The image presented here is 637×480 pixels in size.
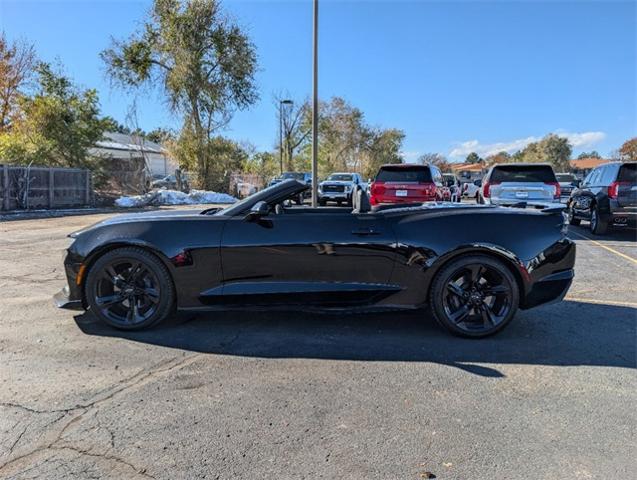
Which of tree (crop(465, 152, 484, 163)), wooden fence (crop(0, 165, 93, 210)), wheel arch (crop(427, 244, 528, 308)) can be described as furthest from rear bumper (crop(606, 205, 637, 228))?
tree (crop(465, 152, 484, 163))

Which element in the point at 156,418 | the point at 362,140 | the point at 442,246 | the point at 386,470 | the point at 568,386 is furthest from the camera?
the point at 362,140

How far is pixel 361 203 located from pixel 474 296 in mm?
1353

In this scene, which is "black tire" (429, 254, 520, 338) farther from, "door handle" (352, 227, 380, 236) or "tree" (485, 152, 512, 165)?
"tree" (485, 152, 512, 165)

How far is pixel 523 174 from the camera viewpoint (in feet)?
40.0

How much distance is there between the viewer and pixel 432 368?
12.2ft

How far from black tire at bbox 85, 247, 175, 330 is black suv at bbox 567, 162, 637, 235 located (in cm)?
1081

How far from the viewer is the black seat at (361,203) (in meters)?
4.63

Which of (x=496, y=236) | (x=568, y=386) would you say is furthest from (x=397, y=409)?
(x=496, y=236)

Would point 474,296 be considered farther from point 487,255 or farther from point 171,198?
point 171,198

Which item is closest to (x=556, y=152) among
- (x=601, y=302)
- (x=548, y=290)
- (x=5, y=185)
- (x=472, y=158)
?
(x=472, y=158)

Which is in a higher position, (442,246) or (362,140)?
(362,140)

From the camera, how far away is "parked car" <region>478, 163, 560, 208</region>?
11.8m

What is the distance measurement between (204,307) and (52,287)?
292 cm

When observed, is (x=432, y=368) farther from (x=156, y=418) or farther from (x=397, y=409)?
(x=156, y=418)
